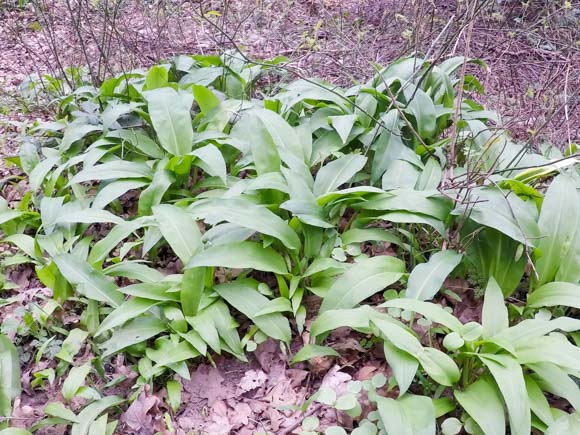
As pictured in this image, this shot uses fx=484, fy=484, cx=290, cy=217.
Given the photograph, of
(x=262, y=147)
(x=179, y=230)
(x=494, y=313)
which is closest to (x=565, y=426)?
(x=494, y=313)

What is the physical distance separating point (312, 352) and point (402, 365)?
1.51 feet

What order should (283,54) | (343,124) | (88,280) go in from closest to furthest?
(88,280), (343,124), (283,54)

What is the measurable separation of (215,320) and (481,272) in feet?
4.23

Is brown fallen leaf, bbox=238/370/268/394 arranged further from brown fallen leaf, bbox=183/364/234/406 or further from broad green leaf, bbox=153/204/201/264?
broad green leaf, bbox=153/204/201/264

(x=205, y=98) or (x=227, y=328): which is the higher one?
(x=205, y=98)

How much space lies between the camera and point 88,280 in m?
2.43

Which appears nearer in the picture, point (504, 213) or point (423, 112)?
point (504, 213)

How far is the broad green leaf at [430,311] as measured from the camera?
6.13 feet

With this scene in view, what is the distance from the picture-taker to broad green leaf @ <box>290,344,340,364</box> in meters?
2.10

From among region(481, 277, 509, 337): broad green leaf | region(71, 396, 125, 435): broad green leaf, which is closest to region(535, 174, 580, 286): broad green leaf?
region(481, 277, 509, 337): broad green leaf

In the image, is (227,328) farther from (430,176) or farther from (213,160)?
(430,176)

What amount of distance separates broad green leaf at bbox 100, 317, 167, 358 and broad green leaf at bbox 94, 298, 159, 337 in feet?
0.14

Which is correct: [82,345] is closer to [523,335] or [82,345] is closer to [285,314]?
[285,314]

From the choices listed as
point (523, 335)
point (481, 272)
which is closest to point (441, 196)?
point (481, 272)
